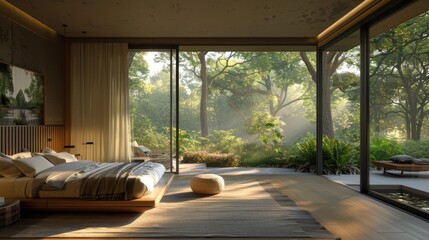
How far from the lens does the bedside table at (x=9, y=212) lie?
319 cm

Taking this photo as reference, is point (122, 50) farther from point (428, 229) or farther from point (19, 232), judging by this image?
point (428, 229)

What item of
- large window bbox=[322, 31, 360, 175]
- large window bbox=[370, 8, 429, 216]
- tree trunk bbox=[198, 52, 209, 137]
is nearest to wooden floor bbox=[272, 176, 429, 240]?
large window bbox=[370, 8, 429, 216]

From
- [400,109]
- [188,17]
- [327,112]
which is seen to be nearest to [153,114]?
[188,17]

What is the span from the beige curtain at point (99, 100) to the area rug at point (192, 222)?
2528mm

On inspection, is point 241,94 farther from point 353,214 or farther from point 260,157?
point 353,214

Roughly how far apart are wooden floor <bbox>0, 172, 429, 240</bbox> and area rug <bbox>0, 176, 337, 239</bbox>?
0.17 feet

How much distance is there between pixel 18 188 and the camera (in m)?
3.65

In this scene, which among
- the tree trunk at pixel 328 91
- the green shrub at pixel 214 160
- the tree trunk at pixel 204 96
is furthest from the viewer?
the tree trunk at pixel 204 96

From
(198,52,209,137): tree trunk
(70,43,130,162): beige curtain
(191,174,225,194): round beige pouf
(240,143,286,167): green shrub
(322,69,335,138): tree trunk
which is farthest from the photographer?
(198,52,209,137): tree trunk

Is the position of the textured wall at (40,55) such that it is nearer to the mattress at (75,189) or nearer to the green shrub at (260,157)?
the mattress at (75,189)

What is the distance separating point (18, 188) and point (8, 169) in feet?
0.98

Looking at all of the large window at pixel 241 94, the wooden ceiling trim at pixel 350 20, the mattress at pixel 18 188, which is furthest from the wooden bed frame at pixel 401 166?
the large window at pixel 241 94

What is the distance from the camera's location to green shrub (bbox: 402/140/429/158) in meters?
4.01

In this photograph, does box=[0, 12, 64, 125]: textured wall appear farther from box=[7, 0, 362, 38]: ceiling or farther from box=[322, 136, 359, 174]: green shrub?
box=[322, 136, 359, 174]: green shrub
